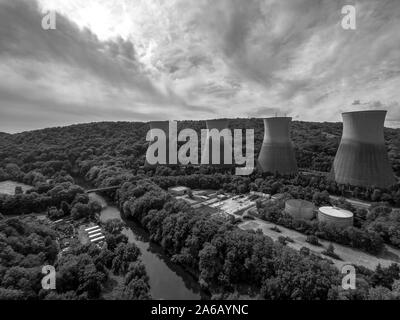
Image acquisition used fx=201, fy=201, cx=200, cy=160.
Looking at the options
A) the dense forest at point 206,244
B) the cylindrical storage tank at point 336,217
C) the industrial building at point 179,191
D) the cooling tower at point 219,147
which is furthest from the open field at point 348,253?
the cooling tower at point 219,147

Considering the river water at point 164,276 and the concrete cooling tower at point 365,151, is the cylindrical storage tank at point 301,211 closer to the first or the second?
the concrete cooling tower at point 365,151

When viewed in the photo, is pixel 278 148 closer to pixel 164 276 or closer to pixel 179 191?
pixel 179 191

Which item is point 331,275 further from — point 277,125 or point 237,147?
point 237,147

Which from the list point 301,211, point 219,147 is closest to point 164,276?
point 301,211

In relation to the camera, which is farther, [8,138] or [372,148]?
[8,138]
